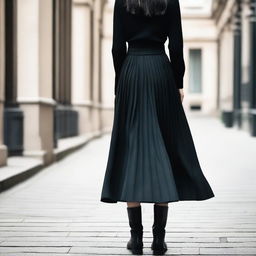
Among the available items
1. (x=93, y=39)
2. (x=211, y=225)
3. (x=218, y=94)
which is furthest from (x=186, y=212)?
(x=218, y=94)

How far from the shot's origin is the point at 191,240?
4656 millimetres

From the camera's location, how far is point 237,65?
2542 centimetres

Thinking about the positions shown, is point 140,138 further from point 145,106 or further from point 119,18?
point 119,18

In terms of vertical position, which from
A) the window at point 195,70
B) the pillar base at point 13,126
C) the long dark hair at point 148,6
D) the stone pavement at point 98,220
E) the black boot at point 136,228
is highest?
the window at point 195,70

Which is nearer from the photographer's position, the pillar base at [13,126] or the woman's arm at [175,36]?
the woman's arm at [175,36]

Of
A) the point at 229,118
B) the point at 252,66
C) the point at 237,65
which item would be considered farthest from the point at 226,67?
the point at 252,66

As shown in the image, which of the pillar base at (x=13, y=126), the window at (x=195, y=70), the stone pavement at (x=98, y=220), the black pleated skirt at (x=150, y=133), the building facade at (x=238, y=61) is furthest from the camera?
the window at (x=195, y=70)

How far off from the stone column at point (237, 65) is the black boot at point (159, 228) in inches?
797

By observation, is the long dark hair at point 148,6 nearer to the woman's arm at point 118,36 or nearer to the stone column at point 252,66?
the woman's arm at point 118,36

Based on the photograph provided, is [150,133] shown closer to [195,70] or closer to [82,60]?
[82,60]

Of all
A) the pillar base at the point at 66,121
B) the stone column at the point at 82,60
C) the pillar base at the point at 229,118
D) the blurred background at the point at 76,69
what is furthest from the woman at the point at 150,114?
the pillar base at the point at 229,118

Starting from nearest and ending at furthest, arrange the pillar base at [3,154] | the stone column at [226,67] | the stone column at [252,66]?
the pillar base at [3,154] < the stone column at [252,66] < the stone column at [226,67]

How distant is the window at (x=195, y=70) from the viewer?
3953cm

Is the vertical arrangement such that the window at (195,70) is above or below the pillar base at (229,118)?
above
